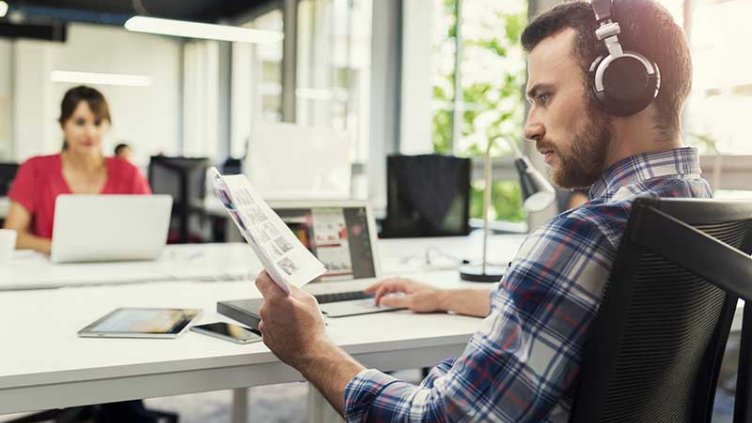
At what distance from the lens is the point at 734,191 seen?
263 cm

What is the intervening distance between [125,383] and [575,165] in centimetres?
76

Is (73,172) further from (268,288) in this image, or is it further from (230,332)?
(268,288)

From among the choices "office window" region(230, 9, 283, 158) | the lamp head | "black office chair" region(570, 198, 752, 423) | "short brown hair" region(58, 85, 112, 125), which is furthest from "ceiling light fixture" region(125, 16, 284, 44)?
"black office chair" region(570, 198, 752, 423)

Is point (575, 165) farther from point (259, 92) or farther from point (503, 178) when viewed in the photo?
point (259, 92)

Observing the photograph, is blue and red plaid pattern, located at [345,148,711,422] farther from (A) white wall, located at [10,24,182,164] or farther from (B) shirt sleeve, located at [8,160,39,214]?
(A) white wall, located at [10,24,182,164]

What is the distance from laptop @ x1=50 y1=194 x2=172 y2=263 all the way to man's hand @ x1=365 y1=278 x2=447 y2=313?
0.83 metres

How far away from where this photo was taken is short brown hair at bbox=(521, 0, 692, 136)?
930 millimetres

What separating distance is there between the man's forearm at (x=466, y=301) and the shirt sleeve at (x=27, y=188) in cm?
202

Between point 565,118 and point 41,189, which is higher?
point 565,118

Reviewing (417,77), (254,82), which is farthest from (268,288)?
(254,82)

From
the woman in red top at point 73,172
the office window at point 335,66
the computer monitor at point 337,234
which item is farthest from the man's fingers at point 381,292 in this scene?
the office window at point 335,66

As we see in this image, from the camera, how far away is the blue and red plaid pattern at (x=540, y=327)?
0.79 m

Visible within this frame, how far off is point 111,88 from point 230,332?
9.59 metres

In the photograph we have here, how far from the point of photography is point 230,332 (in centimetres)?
128
